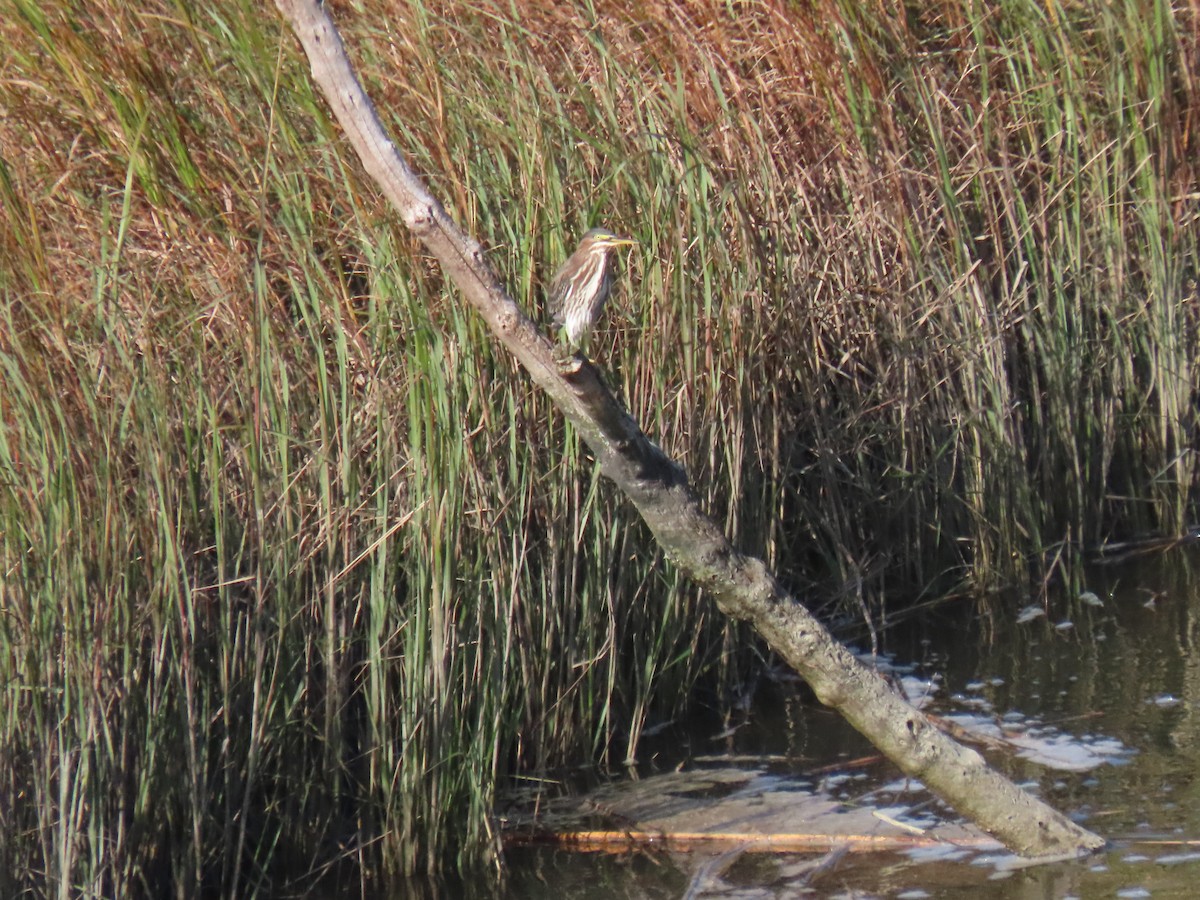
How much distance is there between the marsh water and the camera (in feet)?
10.3

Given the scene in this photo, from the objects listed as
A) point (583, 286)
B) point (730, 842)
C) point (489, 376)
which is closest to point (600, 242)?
point (583, 286)

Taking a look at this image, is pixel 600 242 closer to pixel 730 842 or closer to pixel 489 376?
pixel 489 376

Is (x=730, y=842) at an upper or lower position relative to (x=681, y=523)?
lower

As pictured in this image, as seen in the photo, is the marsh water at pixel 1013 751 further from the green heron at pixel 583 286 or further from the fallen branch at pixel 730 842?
the green heron at pixel 583 286

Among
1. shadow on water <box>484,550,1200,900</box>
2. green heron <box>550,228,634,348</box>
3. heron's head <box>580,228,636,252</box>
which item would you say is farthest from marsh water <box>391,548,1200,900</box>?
heron's head <box>580,228,636,252</box>

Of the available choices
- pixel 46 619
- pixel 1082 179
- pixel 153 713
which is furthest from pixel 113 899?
pixel 1082 179

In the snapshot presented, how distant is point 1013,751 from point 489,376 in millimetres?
1664

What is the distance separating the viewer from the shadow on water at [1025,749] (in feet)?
10.3

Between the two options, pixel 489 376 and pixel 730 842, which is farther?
pixel 489 376

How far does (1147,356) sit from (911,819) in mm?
2287

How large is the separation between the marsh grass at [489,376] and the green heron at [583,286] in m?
0.16

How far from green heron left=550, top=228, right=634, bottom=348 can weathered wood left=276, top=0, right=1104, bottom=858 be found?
0.77 metres

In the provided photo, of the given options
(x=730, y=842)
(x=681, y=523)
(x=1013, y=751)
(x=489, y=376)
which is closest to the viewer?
(x=681, y=523)

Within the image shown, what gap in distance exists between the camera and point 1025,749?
12.5 ft
